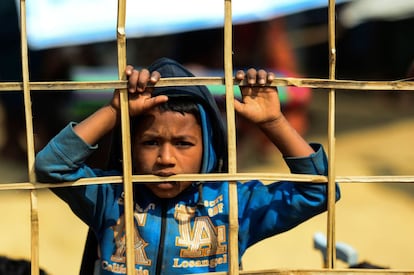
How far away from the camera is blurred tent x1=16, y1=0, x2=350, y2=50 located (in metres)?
3.88

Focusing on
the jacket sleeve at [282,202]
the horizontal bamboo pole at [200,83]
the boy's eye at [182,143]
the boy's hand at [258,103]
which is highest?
the horizontal bamboo pole at [200,83]

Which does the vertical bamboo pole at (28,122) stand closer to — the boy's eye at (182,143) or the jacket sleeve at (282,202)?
the boy's eye at (182,143)

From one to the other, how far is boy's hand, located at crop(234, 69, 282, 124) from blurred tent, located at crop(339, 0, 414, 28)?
5.04 metres

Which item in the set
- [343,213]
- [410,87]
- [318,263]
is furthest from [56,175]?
[343,213]

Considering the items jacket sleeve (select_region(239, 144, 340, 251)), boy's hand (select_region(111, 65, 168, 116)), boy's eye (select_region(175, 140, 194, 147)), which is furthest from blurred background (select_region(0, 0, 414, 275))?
boy's hand (select_region(111, 65, 168, 116))

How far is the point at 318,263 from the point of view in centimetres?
273

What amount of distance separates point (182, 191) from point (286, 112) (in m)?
3.13

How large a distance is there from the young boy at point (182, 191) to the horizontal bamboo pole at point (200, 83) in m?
0.07

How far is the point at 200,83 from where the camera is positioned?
116cm

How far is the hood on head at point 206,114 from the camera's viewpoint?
1332 millimetres

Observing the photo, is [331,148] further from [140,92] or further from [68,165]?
[68,165]

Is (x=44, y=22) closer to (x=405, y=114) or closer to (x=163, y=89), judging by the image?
(x=163, y=89)

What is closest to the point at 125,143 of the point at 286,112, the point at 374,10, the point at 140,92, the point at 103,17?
the point at 140,92

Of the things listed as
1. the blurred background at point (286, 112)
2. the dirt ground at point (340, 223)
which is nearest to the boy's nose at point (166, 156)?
the blurred background at point (286, 112)
